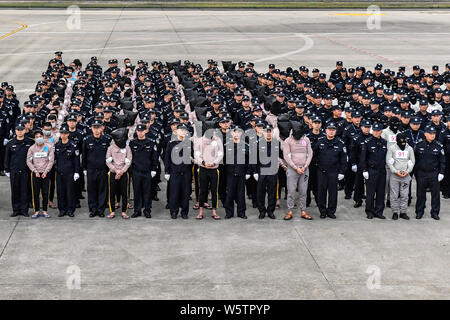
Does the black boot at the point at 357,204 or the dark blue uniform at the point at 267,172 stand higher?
the dark blue uniform at the point at 267,172

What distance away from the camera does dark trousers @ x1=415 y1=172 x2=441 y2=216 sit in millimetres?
12875

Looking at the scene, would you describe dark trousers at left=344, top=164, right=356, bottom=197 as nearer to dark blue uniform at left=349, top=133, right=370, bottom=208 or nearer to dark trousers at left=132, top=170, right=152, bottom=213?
dark blue uniform at left=349, top=133, right=370, bottom=208

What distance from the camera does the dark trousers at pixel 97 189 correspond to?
12859 millimetres

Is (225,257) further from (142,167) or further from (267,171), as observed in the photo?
(142,167)

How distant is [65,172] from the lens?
1284 cm

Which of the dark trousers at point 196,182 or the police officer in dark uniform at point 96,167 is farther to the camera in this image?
the dark trousers at point 196,182

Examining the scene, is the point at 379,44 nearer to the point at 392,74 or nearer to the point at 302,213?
the point at 392,74

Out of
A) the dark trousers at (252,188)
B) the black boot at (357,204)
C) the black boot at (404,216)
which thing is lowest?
the black boot at (404,216)

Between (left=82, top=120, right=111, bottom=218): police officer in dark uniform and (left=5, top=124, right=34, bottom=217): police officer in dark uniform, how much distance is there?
1150 millimetres

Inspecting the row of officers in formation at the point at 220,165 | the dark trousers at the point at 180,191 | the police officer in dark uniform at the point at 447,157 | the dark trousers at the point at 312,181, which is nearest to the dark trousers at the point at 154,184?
the row of officers in formation at the point at 220,165

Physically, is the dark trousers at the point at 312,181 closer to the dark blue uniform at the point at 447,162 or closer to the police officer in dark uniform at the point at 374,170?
the police officer in dark uniform at the point at 374,170

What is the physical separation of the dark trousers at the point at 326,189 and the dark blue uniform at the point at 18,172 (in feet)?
18.8

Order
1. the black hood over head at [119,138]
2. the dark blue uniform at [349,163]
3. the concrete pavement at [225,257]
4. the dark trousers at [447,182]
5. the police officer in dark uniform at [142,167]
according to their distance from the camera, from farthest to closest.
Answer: the dark trousers at [447,182] → the dark blue uniform at [349,163] → the police officer in dark uniform at [142,167] → the black hood over head at [119,138] → the concrete pavement at [225,257]

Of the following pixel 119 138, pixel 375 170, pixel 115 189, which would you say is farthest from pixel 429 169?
pixel 115 189
